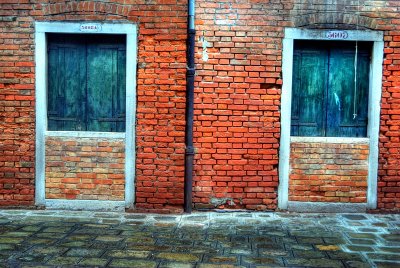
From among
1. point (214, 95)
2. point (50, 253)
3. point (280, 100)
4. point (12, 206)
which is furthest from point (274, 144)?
point (12, 206)

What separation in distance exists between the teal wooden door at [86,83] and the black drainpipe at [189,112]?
110 centimetres

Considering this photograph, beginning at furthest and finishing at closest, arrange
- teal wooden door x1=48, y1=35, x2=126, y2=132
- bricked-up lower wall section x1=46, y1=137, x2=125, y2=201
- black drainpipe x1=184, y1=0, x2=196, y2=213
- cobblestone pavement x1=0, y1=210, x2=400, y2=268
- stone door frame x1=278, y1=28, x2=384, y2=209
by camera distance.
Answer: teal wooden door x1=48, y1=35, x2=126, y2=132 < bricked-up lower wall section x1=46, y1=137, x2=125, y2=201 < stone door frame x1=278, y1=28, x2=384, y2=209 < black drainpipe x1=184, y1=0, x2=196, y2=213 < cobblestone pavement x1=0, y1=210, x2=400, y2=268

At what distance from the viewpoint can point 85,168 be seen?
22.7ft

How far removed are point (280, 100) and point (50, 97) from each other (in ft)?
12.5

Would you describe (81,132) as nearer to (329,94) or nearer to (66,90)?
(66,90)

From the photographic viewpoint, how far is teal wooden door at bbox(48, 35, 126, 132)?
7.01m

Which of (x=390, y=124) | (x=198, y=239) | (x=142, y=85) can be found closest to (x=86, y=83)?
(x=142, y=85)

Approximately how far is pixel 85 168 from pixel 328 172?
3954 mm

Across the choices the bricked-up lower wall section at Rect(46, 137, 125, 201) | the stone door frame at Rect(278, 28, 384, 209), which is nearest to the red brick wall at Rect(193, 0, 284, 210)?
the stone door frame at Rect(278, 28, 384, 209)

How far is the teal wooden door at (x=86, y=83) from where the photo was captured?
7.01 metres

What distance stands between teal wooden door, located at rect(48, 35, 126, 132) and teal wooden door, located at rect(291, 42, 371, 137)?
9.55 ft

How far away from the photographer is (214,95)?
22.4ft

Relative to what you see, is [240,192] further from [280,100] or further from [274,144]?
[280,100]

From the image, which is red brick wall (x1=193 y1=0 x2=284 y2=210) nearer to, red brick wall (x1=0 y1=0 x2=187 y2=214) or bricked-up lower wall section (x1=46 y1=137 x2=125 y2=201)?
red brick wall (x1=0 y1=0 x2=187 y2=214)
